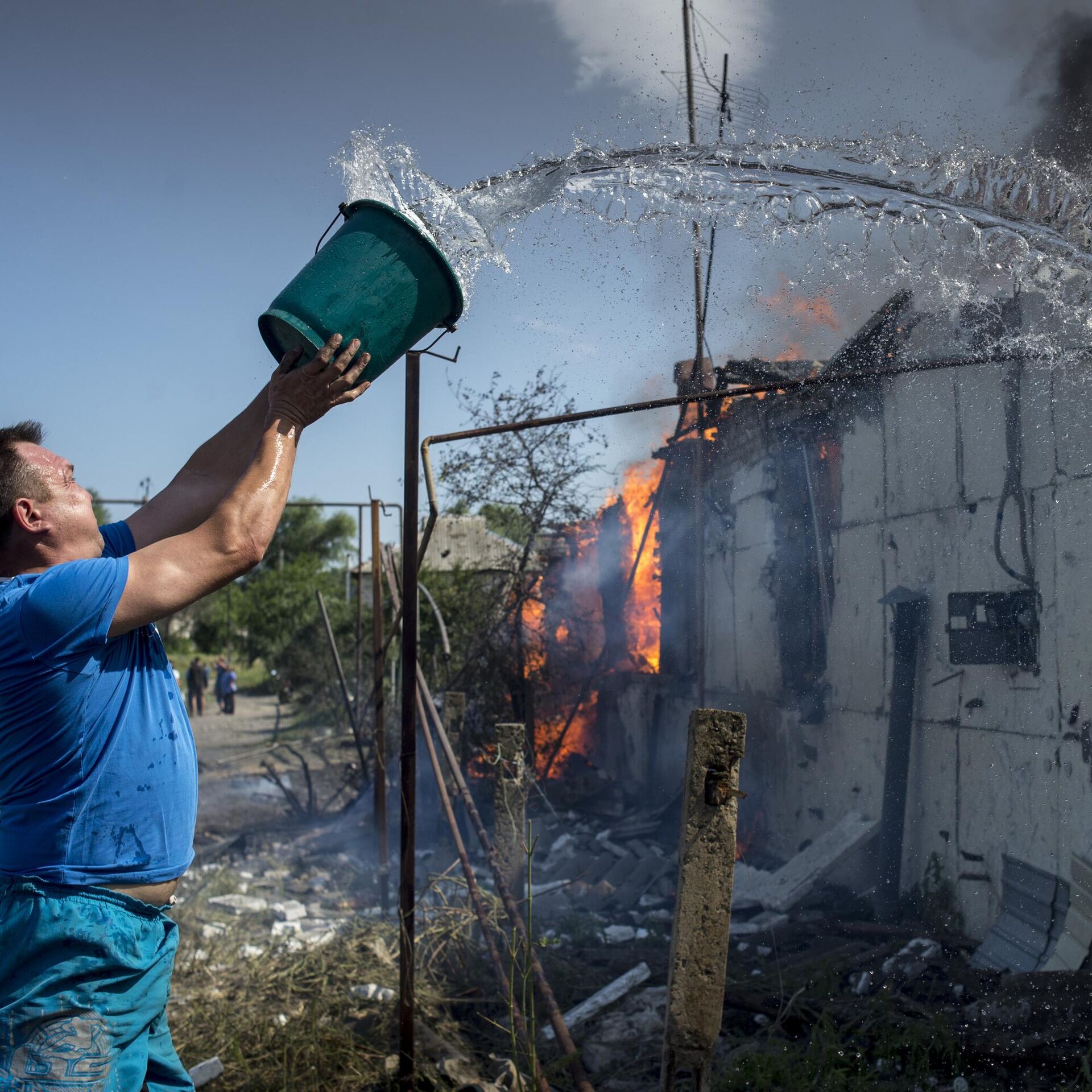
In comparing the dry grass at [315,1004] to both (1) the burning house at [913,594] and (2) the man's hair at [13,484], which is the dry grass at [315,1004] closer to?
(2) the man's hair at [13,484]

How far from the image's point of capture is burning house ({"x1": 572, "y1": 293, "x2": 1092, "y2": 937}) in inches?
192

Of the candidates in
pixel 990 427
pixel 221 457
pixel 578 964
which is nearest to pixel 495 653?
pixel 578 964

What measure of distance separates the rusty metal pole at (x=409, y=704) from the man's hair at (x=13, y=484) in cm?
161

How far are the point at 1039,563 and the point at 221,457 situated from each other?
4.43m

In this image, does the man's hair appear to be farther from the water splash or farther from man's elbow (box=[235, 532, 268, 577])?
the water splash

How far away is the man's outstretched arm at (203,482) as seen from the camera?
8.02 ft

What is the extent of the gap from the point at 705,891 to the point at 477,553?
456 inches

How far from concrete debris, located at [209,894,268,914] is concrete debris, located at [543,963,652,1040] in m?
3.34

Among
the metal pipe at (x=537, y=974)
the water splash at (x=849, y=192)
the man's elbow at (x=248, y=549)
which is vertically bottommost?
the metal pipe at (x=537, y=974)

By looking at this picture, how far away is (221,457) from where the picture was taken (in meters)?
2.58

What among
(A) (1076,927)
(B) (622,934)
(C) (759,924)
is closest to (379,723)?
(B) (622,934)

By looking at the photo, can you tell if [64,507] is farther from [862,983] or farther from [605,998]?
[862,983]

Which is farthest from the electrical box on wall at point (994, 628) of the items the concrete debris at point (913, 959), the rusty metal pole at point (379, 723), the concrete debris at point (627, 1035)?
the rusty metal pole at point (379, 723)

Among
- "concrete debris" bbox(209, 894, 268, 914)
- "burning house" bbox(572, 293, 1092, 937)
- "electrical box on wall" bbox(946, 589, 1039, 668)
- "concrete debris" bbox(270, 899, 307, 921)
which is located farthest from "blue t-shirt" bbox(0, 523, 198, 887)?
"concrete debris" bbox(209, 894, 268, 914)
